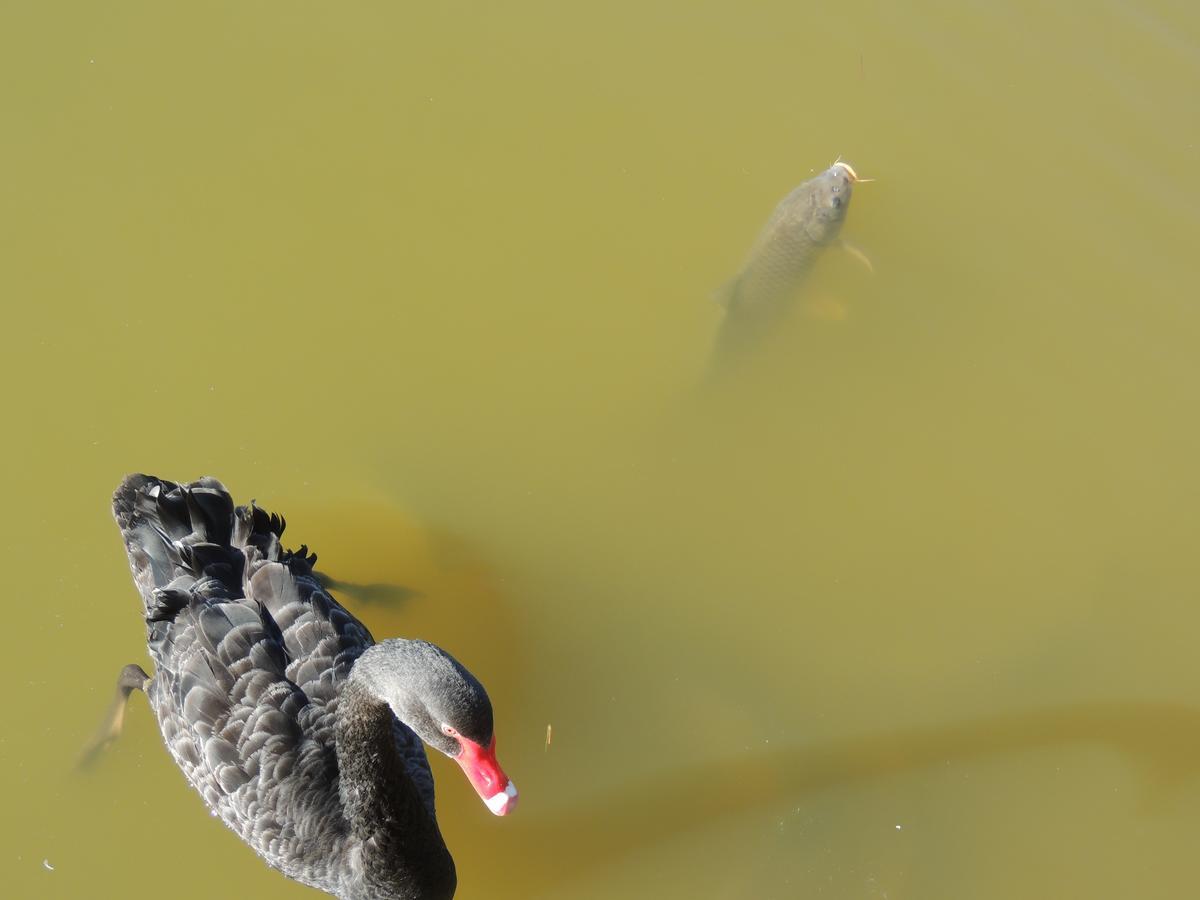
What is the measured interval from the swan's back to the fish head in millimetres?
2395

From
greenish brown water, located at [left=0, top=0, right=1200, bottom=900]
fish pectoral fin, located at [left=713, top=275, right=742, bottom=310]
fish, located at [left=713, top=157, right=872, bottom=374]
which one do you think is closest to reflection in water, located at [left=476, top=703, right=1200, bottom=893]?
greenish brown water, located at [left=0, top=0, right=1200, bottom=900]

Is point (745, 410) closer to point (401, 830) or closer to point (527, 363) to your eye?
point (527, 363)

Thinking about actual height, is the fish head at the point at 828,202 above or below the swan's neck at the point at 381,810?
above

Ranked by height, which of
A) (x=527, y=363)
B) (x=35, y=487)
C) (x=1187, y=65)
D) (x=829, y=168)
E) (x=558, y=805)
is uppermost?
(x=1187, y=65)

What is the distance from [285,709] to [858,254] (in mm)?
2923

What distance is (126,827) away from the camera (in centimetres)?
367

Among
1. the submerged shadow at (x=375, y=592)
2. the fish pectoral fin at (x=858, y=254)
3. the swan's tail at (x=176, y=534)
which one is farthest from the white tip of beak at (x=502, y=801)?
the fish pectoral fin at (x=858, y=254)

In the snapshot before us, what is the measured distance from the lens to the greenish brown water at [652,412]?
3.76 metres

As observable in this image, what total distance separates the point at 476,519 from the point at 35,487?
1.63m

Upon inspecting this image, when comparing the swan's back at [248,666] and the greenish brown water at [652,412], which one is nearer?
the swan's back at [248,666]

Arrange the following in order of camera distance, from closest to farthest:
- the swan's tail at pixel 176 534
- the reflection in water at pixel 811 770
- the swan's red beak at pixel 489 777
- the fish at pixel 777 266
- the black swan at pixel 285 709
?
the swan's red beak at pixel 489 777 < the black swan at pixel 285 709 < the swan's tail at pixel 176 534 < the reflection in water at pixel 811 770 < the fish at pixel 777 266

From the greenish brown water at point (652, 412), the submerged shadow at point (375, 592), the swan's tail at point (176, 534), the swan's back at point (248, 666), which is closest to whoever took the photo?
the swan's back at point (248, 666)

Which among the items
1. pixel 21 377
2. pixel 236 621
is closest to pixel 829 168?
pixel 236 621

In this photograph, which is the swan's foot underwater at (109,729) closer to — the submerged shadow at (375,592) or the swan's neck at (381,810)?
the submerged shadow at (375,592)
